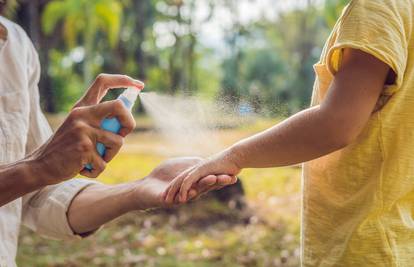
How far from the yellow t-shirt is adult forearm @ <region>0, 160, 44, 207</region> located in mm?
583

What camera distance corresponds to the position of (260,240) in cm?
473

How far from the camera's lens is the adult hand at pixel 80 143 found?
109 centimetres

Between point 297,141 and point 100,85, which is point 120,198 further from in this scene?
point 297,141

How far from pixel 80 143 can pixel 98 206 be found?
0.43 m

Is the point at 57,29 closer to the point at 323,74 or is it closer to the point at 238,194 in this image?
the point at 238,194

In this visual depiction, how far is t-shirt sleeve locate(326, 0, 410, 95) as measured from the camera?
1.08 metres

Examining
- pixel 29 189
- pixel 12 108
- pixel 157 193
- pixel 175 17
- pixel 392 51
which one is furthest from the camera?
pixel 175 17

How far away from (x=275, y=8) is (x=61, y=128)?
13.7 m

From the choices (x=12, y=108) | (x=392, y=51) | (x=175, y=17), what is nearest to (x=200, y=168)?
(x=392, y=51)

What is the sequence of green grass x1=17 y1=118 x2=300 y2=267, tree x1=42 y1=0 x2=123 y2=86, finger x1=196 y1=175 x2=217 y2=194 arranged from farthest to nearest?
tree x1=42 y1=0 x2=123 y2=86 → green grass x1=17 y1=118 x2=300 y2=267 → finger x1=196 y1=175 x2=217 y2=194

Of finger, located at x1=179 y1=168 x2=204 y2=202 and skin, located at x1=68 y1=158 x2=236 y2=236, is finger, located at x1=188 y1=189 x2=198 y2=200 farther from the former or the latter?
skin, located at x1=68 y1=158 x2=236 y2=236

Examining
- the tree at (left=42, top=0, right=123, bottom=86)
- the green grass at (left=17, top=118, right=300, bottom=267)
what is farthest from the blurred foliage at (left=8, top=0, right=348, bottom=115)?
the green grass at (left=17, top=118, right=300, bottom=267)

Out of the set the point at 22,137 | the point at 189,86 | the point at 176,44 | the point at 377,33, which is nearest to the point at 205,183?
the point at 377,33

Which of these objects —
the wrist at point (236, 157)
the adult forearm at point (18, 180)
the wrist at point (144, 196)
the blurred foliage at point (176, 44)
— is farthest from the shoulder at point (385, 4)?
the blurred foliage at point (176, 44)
